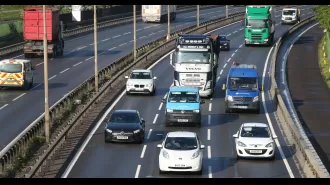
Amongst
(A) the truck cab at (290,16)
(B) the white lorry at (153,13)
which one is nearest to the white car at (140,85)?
(B) the white lorry at (153,13)

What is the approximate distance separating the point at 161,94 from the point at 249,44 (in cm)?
3104

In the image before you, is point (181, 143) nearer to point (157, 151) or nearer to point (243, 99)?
point (157, 151)

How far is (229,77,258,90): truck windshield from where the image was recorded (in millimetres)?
45438

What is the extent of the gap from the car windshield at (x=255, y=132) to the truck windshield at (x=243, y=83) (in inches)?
454

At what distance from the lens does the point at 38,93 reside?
169 ft

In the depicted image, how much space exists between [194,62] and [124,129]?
13846 mm

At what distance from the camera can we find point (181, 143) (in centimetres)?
3098

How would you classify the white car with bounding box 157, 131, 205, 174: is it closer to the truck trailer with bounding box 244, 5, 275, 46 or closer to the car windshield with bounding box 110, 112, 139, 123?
the car windshield with bounding box 110, 112, 139, 123

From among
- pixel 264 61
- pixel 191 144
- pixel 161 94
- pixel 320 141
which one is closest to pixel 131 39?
pixel 264 61

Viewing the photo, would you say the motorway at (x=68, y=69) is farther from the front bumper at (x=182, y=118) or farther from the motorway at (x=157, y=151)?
the front bumper at (x=182, y=118)

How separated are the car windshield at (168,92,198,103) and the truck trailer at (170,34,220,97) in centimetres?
704

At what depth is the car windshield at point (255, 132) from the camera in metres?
33.5

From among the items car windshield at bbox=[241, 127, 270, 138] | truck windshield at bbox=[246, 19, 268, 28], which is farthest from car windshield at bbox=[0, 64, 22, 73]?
truck windshield at bbox=[246, 19, 268, 28]

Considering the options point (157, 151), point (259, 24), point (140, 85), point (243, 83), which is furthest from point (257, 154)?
point (259, 24)
